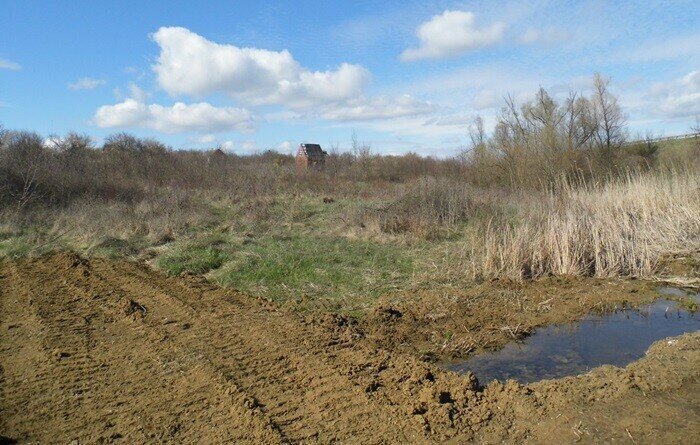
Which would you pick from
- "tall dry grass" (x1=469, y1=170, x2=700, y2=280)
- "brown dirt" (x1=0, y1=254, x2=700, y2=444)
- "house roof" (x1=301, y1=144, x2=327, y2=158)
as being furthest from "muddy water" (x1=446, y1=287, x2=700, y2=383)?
"house roof" (x1=301, y1=144, x2=327, y2=158)

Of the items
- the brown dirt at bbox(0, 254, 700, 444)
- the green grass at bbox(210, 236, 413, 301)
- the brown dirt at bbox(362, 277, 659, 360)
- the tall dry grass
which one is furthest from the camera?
the tall dry grass

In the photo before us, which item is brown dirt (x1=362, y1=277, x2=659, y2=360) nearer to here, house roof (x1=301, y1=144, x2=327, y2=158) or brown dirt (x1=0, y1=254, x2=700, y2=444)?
brown dirt (x1=0, y1=254, x2=700, y2=444)

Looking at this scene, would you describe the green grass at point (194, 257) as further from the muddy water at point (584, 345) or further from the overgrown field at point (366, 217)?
the muddy water at point (584, 345)

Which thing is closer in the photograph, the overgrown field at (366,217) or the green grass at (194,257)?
the overgrown field at (366,217)

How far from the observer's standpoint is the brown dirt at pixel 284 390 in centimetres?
378

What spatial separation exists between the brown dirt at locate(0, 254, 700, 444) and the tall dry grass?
2364 millimetres

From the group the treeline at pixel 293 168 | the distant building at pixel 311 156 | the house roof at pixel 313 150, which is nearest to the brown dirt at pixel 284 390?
the treeline at pixel 293 168

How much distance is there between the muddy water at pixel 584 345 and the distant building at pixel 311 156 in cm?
2385

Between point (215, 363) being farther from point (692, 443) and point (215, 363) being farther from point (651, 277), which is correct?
point (651, 277)

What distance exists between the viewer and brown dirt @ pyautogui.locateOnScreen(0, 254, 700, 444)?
3.78 m

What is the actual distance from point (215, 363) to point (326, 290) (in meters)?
3.13

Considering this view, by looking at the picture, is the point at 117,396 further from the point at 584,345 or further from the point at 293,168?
the point at 293,168

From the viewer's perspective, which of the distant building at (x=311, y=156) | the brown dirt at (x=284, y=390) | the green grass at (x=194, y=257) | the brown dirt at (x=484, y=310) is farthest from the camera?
the distant building at (x=311, y=156)

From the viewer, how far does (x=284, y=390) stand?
4.46m
